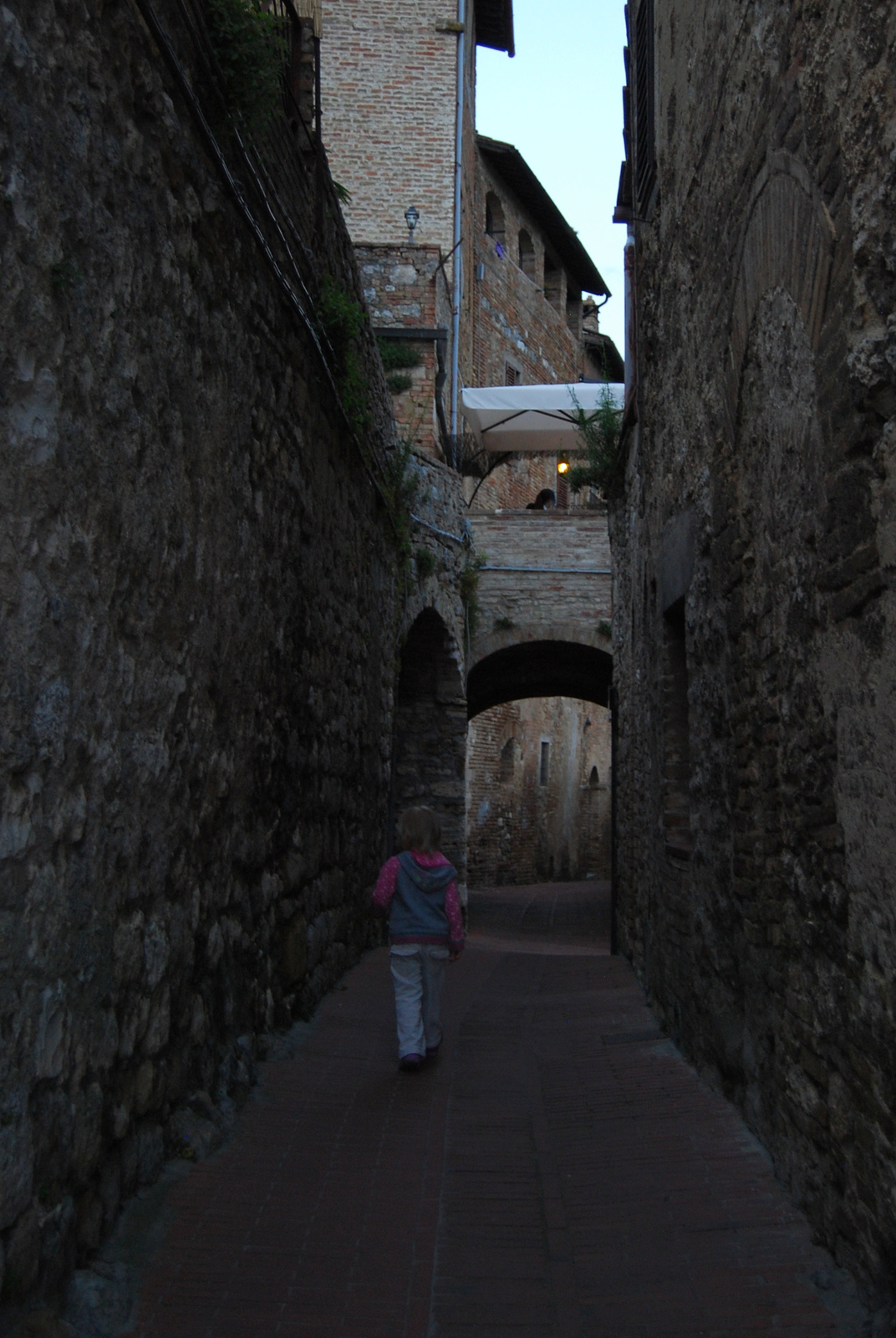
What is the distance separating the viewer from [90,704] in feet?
9.33

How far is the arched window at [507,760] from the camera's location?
22891 mm

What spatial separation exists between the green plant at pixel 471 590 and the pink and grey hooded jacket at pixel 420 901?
7525mm

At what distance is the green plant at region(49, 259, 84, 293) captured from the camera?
8.54 ft

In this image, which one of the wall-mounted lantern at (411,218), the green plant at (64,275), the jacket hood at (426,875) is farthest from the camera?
the wall-mounted lantern at (411,218)

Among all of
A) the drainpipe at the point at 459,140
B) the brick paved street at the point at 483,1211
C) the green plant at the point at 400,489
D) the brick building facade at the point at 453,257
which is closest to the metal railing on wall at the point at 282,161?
the green plant at the point at 400,489

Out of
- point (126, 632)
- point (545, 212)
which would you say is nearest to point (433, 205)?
point (545, 212)

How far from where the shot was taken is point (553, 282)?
92.1 feet

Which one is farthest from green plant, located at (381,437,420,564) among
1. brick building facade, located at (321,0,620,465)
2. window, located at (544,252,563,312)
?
window, located at (544,252,563,312)

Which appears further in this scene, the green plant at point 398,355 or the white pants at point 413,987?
the green plant at point 398,355

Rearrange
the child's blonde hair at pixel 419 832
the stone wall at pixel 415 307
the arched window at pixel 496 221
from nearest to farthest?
1. the child's blonde hair at pixel 419 832
2. the stone wall at pixel 415 307
3. the arched window at pixel 496 221

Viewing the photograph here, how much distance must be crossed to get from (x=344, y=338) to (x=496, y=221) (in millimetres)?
19319

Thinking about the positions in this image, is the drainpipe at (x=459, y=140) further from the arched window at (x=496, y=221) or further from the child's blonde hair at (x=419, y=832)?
the child's blonde hair at (x=419, y=832)

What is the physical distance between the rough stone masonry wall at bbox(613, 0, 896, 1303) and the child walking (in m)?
1.11

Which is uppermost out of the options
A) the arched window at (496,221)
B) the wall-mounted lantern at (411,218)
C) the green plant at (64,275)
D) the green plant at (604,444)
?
the arched window at (496,221)
